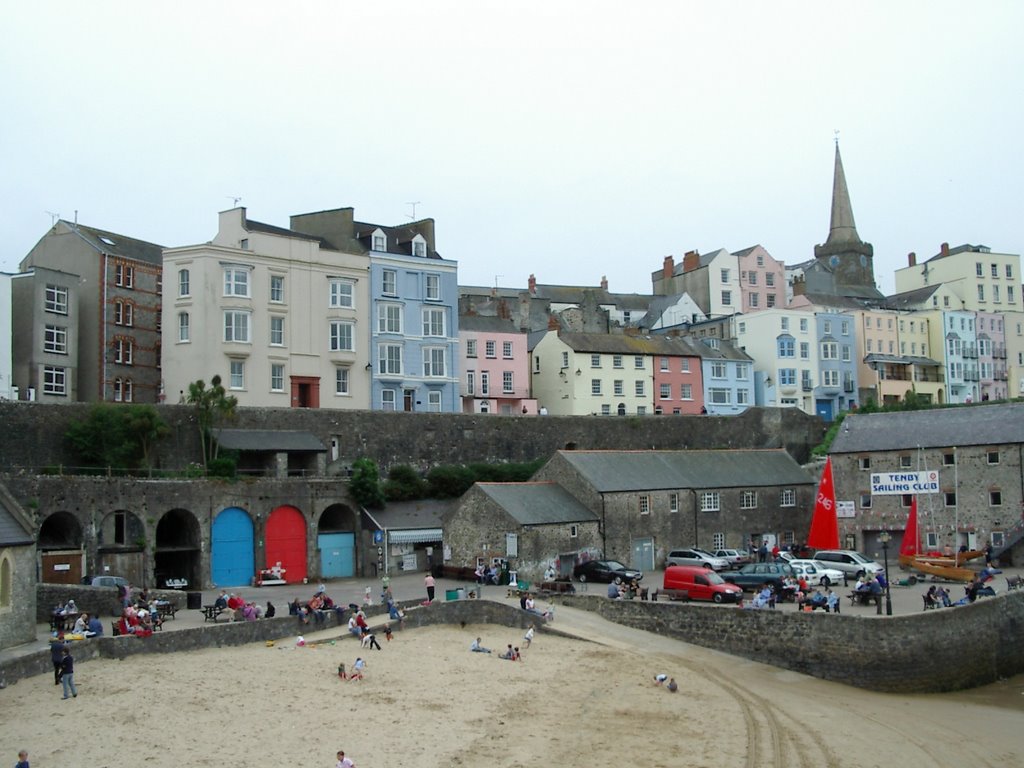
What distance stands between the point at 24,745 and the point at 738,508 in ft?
111

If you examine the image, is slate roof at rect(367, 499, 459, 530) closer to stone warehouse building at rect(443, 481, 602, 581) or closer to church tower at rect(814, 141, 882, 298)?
stone warehouse building at rect(443, 481, 602, 581)

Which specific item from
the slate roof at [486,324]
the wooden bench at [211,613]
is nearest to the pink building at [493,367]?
the slate roof at [486,324]

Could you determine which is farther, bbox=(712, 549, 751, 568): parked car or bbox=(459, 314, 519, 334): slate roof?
bbox=(459, 314, 519, 334): slate roof

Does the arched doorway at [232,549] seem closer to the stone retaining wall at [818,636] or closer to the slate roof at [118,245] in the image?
the stone retaining wall at [818,636]

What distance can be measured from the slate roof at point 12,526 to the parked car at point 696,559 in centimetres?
2371

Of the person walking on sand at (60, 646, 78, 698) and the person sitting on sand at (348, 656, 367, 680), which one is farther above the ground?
the person walking on sand at (60, 646, 78, 698)

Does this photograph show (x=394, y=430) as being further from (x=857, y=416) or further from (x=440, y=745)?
(x=440, y=745)

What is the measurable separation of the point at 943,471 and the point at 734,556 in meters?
10.1

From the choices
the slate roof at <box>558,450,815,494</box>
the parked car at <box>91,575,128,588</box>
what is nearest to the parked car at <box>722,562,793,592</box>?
the slate roof at <box>558,450,815,494</box>

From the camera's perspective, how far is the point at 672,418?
5681 cm

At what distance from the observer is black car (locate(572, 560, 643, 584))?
37.7 m

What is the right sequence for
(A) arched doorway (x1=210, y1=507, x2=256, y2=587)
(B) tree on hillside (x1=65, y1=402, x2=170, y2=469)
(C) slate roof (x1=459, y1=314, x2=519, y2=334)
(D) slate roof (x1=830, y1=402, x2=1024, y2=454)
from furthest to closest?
(C) slate roof (x1=459, y1=314, x2=519, y2=334) → (D) slate roof (x1=830, y1=402, x2=1024, y2=454) → (B) tree on hillside (x1=65, y1=402, x2=170, y2=469) → (A) arched doorway (x1=210, y1=507, x2=256, y2=587)

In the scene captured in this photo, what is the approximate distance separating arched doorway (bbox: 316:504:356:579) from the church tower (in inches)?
2197

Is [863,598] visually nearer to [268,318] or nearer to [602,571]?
[602,571]
